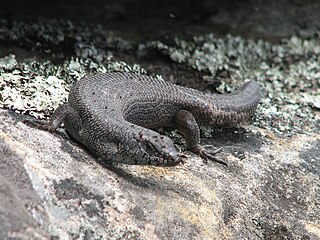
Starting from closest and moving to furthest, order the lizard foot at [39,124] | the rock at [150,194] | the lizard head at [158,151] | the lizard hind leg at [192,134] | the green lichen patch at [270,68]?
the rock at [150,194] → the lizard head at [158,151] → the lizard foot at [39,124] → the lizard hind leg at [192,134] → the green lichen patch at [270,68]

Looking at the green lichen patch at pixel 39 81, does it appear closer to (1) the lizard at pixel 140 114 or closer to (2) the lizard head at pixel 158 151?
(1) the lizard at pixel 140 114

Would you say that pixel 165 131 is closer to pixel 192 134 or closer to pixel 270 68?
pixel 192 134

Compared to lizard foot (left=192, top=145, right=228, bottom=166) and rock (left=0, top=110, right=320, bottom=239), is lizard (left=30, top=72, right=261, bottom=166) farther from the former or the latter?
rock (left=0, top=110, right=320, bottom=239)

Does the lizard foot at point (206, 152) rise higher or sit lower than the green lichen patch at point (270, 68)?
lower

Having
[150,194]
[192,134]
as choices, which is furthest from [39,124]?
[192,134]

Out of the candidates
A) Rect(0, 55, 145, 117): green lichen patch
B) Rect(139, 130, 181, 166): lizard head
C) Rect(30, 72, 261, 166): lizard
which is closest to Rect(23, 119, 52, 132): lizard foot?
Rect(30, 72, 261, 166): lizard

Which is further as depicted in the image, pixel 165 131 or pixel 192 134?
pixel 165 131

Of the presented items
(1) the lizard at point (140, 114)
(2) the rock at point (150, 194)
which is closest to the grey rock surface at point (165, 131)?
(2) the rock at point (150, 194)
